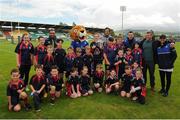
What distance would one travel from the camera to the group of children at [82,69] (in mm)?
8453

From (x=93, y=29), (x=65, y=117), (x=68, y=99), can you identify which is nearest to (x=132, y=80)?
(x=68, y=99)

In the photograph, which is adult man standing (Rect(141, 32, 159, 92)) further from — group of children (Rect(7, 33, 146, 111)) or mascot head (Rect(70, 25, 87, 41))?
mascot head (Rect(70, 25, 87, 41))

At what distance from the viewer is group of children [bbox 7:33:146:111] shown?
333 inches

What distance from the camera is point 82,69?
946 cm

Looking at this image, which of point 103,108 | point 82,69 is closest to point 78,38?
point 82,69

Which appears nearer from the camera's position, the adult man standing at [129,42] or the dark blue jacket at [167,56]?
the dark blue jacket at [167,56]

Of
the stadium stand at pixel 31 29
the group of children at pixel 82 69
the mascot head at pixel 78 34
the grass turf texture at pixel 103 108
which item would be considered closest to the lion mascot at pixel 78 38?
the mascot head at pixel 78 34

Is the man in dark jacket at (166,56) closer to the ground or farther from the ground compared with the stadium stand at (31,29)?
closer to the ground

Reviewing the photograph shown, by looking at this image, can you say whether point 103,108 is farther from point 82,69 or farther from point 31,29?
point 31,29

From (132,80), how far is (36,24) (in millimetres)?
64025

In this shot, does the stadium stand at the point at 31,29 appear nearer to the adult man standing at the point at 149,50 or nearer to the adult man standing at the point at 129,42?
the adult man standing at the point at 129,42

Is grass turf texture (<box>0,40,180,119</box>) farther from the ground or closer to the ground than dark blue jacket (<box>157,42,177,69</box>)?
closer to the ground

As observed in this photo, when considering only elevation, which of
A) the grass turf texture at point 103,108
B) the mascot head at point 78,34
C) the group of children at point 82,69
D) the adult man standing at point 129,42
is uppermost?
the mascot head at point 78,34

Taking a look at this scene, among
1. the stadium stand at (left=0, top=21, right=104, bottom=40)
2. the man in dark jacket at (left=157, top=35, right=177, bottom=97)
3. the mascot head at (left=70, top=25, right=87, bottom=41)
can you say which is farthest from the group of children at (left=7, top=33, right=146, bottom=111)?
the stadium stand at (left=0, top=21, right=104, bottom=40)
